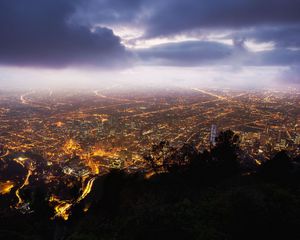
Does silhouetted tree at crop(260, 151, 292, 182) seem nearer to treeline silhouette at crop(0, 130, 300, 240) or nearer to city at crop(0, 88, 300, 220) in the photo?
treeline silhouette at crop(0, 130, 300, 240)

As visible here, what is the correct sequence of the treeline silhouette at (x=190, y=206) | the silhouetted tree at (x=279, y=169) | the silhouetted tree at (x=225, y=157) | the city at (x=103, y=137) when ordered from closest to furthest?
the treeline silhouette at (x=190, y=206)
the silhouetted tree at (x=279, y=169)
the silhouetted tree at (x=225, y=157)
the city at (x=103, y=137)

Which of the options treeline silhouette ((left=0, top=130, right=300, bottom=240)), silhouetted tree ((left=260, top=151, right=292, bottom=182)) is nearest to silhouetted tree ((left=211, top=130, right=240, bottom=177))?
treeline silhouette ((left=0, top=130, right=300, bottom=240))

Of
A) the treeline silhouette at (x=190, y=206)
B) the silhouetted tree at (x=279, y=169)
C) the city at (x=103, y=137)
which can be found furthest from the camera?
the city at (x=103, y=137)

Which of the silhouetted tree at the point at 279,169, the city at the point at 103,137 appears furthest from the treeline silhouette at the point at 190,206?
the city at the point at 103,137

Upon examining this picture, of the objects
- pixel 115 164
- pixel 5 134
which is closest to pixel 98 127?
pixel 5 134

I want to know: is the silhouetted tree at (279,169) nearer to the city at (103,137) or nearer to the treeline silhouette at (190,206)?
the treeline silhouette at (190,206)

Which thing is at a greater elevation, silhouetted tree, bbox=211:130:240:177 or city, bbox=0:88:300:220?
silhouetted tree, bbox=211:130:240:177

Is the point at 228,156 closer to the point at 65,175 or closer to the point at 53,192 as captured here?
the point at 53,192

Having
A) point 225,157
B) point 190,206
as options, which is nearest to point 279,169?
point 225,157
